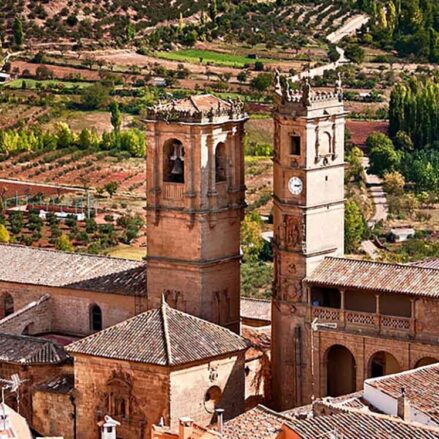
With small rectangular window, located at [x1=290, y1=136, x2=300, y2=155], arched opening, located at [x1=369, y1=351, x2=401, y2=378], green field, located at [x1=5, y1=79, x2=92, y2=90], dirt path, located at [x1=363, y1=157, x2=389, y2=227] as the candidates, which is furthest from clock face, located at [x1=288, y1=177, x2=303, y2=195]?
green field, located at [x1=5, y1=79, x2=92, y2=90]

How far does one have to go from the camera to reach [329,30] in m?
132

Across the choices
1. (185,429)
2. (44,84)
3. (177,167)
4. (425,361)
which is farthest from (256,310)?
(44,84)

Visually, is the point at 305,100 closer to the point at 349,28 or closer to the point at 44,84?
the point at 44,84

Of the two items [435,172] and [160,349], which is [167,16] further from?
[160,349]

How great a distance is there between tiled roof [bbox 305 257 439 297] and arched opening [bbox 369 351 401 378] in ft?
5.79

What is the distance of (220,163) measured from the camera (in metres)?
59.3

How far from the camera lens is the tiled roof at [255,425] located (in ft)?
165

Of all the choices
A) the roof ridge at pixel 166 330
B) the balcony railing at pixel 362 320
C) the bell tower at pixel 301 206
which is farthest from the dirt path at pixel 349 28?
the roof ridge at pixel 166 330

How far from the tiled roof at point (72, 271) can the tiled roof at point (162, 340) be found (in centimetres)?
402

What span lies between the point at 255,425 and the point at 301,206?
771cm

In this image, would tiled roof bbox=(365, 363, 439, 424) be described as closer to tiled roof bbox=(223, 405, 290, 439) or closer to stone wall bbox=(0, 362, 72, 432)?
tiled roof bbox=(223, 405, 290, 439)

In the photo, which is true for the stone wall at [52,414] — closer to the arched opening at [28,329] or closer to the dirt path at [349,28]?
the arched opening at [28,329]

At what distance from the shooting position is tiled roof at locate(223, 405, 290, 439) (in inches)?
1976

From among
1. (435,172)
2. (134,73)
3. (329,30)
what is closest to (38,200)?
(435,172)
